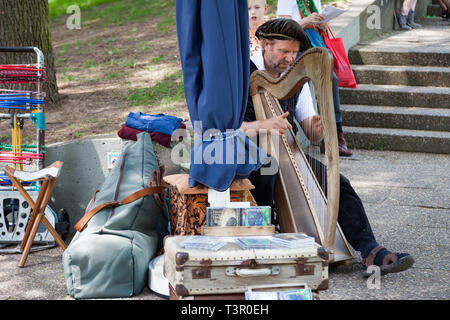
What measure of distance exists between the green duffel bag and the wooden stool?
312 mm

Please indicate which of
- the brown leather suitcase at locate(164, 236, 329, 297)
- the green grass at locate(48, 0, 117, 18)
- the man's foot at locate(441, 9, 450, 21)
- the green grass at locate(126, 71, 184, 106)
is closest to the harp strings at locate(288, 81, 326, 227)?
the brown leather suitcase at locate(164, 236, 329, 297)

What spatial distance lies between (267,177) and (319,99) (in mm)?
Answer: 780

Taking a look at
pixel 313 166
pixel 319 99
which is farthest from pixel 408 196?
pixel 319 99

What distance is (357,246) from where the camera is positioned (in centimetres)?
351

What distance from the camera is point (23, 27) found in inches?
235

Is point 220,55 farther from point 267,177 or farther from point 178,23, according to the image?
point 267,177

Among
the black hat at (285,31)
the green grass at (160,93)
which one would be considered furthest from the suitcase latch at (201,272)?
the green grass at (160,93)

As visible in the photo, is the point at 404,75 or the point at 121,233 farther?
the point at 404,75

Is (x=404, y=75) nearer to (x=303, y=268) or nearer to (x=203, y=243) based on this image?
(x=303, y=268)

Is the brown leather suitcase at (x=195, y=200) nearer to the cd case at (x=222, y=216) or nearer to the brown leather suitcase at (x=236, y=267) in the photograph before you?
the cd case at (x=222, y=216)

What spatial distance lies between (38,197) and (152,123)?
3.14 ft

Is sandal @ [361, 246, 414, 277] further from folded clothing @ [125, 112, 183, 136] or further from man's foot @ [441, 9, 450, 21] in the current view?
man's foot @ [441, 9, 450, 21]

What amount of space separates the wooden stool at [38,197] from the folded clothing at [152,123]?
0.62m

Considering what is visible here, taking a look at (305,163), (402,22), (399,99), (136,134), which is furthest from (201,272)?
(402,22)
